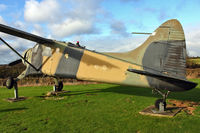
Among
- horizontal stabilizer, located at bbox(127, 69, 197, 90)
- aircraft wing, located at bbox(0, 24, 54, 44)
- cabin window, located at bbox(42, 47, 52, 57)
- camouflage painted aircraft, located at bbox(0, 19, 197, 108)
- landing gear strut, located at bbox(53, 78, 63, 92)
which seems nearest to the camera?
horizontal stabilizer, located at bbox(127, 69, 197, 90)

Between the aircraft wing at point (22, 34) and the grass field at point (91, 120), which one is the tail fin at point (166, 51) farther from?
the aircraft wing at point (22, 34)

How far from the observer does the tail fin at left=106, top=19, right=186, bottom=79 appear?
6.35 m

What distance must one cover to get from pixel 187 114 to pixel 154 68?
237 cm

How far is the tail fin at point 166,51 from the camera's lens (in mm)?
A: 6348

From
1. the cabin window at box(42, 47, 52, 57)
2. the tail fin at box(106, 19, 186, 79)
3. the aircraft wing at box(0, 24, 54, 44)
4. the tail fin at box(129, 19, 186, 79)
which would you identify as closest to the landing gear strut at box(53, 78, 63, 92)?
the cabin window at box(42, 47, 52, 57)

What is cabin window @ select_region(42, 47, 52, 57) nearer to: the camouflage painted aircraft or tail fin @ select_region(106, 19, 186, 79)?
the camouflage painted aircraft

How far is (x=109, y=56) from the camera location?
820cm

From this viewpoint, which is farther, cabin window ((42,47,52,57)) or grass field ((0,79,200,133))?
cabin window ((42,47,52,57))

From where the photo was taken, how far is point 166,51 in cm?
661

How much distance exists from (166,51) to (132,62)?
162 centimetres

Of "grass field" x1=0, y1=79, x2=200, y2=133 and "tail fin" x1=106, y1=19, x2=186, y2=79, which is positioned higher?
"tail fin" x1=106, y1=19, x2=186, y2=79

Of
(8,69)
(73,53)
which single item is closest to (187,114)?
(73,53)

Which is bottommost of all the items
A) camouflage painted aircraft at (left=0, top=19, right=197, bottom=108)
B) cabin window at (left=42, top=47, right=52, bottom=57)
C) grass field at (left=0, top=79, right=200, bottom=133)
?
grass field at (left=0, top=79, right=200, bottom=133)

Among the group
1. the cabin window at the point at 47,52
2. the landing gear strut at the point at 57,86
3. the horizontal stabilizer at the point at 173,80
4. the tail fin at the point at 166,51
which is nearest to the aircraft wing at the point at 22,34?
the cabin window at the point at 47,52
